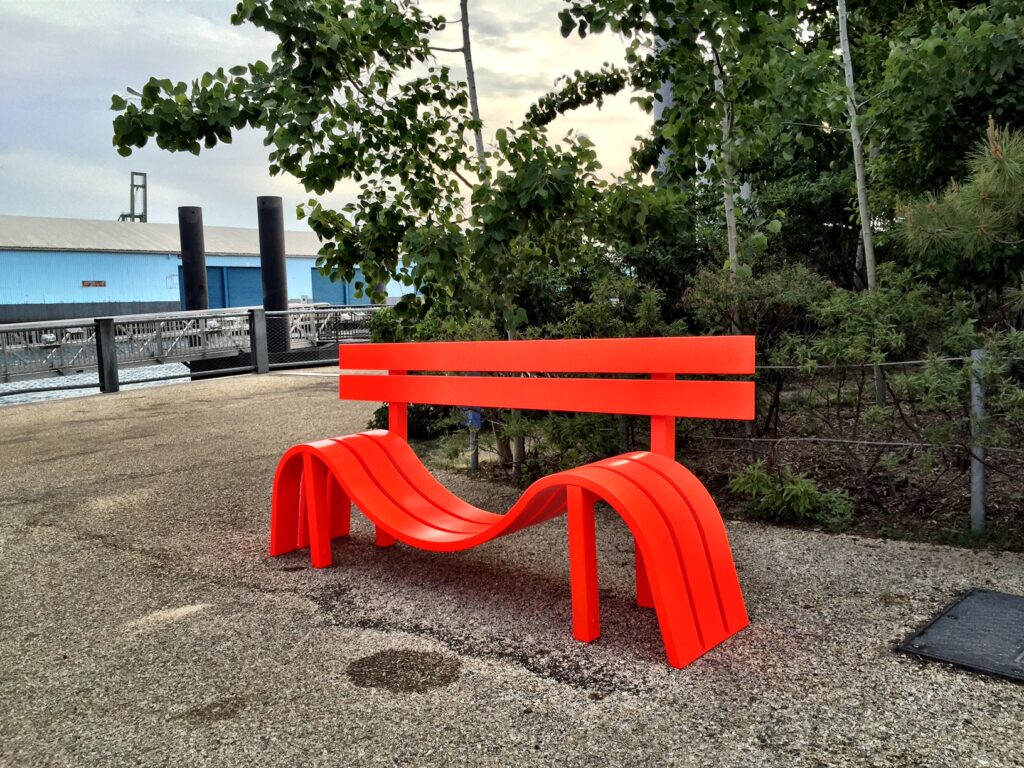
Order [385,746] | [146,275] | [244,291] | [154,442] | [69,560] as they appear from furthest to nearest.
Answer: [244,291] → [146,275] → [154,442] → [69,560] → [385,746]

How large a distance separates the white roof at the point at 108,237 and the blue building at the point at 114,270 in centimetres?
4

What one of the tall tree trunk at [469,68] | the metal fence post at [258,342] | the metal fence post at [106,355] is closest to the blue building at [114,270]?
the metal fence post at [258,342]

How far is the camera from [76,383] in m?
11.9

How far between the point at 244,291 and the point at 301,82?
3462cm

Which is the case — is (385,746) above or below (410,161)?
below

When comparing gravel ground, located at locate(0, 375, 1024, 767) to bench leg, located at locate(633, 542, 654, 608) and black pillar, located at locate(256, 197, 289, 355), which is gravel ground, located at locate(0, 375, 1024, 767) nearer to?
bench leg, located at locate(633, 542, 654, 608)

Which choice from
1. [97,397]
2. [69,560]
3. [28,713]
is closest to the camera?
[28,713]

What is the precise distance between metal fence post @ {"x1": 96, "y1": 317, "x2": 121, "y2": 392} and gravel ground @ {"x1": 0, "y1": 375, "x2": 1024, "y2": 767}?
309 inches

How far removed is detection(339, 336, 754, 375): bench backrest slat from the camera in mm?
2748

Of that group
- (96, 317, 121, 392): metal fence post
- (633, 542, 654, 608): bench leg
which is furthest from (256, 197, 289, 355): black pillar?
(633, 542, 654, 608): bench leg

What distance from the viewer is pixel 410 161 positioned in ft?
16.7

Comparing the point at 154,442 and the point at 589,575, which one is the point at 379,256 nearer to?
the point at 589,575

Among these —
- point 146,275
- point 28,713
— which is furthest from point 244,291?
point 28,713

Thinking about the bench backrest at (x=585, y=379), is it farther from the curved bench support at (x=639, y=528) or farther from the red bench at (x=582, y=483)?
the curved bench support at (x=639, y=528)
